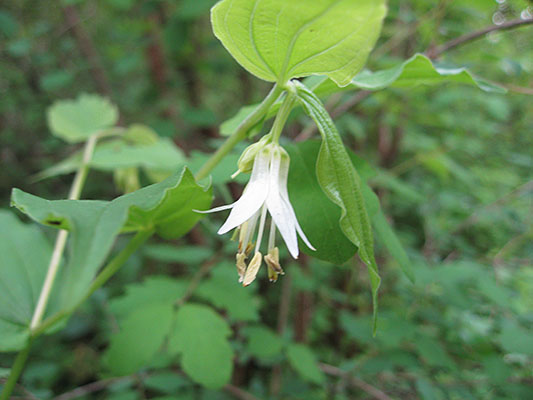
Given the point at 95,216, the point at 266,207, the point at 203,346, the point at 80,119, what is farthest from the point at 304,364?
the point at 80,119

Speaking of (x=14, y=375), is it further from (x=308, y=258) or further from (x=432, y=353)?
(x=308, y=258)

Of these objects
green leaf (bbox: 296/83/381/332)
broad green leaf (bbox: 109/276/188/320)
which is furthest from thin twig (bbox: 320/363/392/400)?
green leaf (bbox: 296/83/381/332)

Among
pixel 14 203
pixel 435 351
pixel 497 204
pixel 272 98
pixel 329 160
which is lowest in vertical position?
pixel 435 351

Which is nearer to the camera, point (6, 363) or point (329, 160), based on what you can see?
point (329, 160)

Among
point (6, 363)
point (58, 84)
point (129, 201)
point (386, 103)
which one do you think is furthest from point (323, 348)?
point (58, 84)

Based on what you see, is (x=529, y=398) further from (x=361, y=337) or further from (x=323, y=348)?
(x=323, y=348)

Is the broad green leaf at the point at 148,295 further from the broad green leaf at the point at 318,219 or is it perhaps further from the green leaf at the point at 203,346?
the broad green leaf at the point at 318,219

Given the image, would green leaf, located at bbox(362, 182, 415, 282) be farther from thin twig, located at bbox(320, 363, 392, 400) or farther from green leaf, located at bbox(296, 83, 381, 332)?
thin twig, located at bbox(320, 363, 392, 400)
